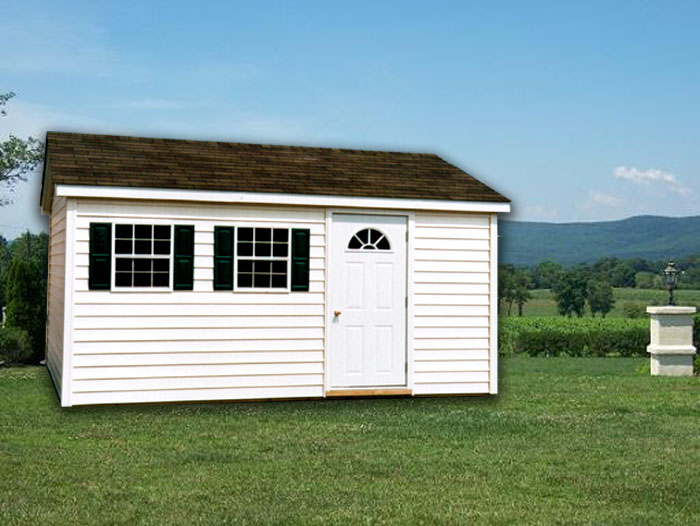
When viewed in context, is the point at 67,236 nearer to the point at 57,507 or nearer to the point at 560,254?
the point at 57,507

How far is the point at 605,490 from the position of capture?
27.7 feet

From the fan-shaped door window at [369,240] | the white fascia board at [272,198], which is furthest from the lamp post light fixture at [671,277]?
the fan-shaped door window at [369,240]

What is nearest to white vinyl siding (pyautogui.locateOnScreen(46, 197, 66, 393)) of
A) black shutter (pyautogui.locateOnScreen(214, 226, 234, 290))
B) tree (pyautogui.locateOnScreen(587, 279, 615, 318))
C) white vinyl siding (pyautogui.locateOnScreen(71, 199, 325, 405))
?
white vinyl siding (pyautogui.locateOnScreen(71, 199, 325, 405))

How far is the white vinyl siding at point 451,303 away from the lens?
1365 cm

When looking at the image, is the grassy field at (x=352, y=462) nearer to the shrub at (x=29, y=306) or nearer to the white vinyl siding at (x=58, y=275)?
the white vinyl siding at (x=58, y=275)

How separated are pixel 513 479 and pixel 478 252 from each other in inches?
218

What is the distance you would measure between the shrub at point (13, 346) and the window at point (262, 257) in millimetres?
10133

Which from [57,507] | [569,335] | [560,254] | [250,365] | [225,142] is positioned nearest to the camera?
[57,507]

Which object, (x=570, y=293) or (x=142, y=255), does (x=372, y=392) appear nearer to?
(x=142, y=255)

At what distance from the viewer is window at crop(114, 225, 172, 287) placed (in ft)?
40.2

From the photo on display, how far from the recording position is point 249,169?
13.6 meters

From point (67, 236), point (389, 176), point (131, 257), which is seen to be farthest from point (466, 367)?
point (67, 236)

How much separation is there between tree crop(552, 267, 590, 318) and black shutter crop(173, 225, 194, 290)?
197 feet

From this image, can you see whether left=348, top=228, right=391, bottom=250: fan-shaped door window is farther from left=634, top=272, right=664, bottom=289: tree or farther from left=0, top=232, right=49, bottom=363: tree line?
left=634, top=272, right=664, bottom=289: tree
